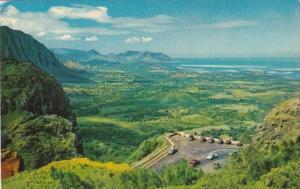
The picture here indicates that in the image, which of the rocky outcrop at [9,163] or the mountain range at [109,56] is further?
the mountain range at [109,56]

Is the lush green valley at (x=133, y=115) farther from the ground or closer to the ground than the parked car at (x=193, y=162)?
farther from the ground

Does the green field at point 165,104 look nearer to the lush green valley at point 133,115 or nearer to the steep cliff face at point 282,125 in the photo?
the lush green valley at point 133,115

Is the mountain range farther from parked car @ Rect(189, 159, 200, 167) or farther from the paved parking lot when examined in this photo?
parked car @ Rect(189, 159, 200, 167)

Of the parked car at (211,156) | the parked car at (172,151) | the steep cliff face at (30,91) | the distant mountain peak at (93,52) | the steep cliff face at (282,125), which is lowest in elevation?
the parked car at (211,156)

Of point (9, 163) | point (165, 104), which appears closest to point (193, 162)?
point (165, 104)

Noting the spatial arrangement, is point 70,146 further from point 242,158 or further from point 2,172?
point 242,158

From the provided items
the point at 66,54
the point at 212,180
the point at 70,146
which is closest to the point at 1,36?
the point at 66,54

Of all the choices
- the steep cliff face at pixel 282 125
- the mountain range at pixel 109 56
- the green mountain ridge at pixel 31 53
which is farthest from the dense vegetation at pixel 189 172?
the mountain range at pixel 109 56
